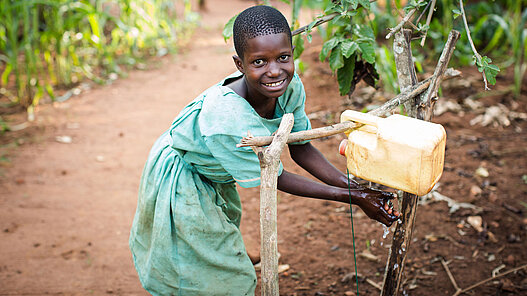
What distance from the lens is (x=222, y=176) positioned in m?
1.48

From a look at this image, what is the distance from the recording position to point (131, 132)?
371 cm

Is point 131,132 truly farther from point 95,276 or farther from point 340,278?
point 340,278

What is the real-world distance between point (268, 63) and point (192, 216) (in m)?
0.55

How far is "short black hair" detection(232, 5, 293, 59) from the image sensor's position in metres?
1.22

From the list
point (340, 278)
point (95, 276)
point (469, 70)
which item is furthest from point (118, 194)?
point (469, 70)

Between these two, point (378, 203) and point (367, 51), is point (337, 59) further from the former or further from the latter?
point (378, 203)

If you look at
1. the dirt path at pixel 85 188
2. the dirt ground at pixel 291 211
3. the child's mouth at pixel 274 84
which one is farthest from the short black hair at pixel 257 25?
the dirt path at pixel 85 188

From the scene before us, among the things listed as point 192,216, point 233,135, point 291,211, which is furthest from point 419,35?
point 291,211

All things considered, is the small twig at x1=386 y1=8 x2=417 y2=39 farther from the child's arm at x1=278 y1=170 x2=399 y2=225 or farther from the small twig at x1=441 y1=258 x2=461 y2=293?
the small twig at x1=441 y1=258 x2=461 y2=293

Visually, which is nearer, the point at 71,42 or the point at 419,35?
the point at 419,35

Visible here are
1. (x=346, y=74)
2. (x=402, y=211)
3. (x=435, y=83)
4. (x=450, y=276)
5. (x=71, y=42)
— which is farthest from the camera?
(x=71, y=42)

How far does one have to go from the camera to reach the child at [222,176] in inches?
49.1

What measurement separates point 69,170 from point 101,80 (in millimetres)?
1792

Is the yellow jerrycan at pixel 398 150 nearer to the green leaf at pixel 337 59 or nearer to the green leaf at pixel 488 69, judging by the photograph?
the green leaf at pixel 488 69
